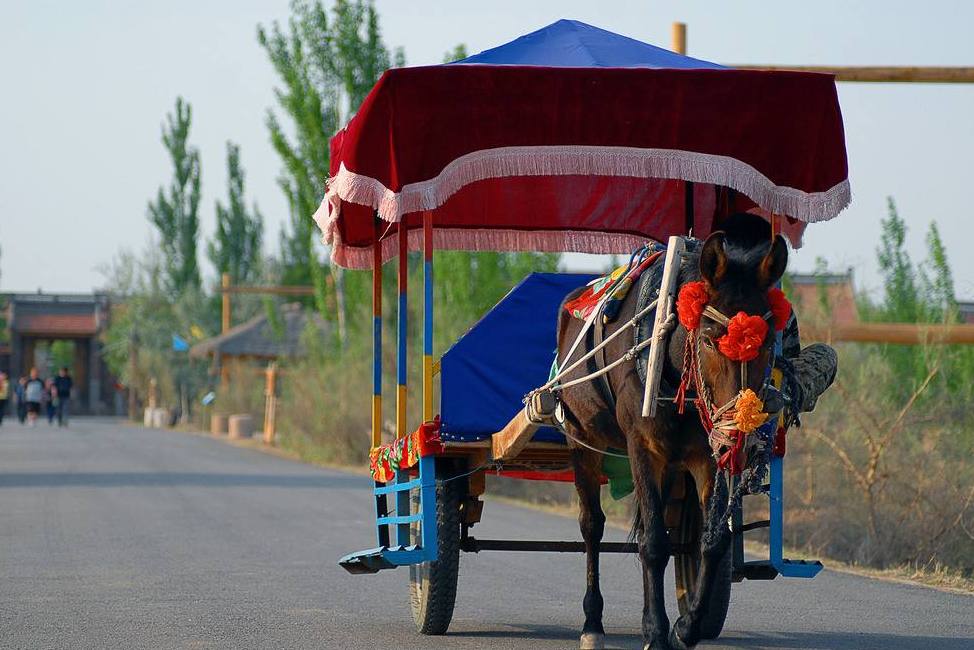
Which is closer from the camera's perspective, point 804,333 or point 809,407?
point 809,407

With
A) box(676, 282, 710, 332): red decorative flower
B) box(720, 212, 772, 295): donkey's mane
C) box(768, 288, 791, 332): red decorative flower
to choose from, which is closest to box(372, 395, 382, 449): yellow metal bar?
box(720, 212, 772, 295): donkey's mane

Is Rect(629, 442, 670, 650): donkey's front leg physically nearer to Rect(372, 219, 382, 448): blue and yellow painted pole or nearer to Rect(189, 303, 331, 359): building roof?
Rect(372, 219, 382, 448): blue and yellow painted pole

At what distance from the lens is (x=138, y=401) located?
60.8m

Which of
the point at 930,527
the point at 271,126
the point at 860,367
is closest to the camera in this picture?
the point at 930,527

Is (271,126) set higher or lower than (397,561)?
higher

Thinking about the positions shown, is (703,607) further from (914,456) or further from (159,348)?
(159,348)

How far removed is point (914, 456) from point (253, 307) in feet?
159

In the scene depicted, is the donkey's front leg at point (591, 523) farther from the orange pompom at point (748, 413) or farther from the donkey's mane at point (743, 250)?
the orange pompom at point (748, 413)

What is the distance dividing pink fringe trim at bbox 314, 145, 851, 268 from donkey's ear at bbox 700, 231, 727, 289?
110cm

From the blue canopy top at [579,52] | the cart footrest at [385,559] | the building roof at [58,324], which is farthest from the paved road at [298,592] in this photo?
the building roof at [58,324]

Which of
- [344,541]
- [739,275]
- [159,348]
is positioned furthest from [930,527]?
[159,348]

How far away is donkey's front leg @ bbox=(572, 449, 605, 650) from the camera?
22.2ft

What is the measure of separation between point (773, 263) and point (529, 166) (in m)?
1.64

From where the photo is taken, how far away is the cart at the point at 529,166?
22.3ft
